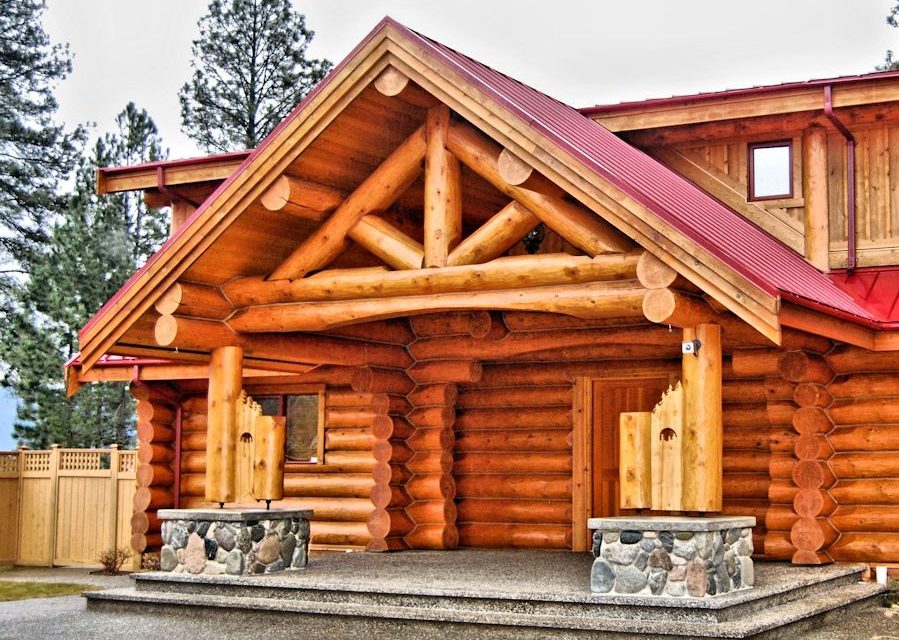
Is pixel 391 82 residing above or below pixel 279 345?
above

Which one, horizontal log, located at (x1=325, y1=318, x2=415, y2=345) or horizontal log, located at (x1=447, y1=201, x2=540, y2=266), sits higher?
horizontal log, located at (x1=447, y1=201, x2=540, y2=266)

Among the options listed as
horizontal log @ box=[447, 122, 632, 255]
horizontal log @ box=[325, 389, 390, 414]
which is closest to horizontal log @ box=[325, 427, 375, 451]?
horizontal log @ box=[325, 389, 390, 414]

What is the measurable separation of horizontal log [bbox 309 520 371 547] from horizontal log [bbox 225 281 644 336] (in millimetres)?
4013

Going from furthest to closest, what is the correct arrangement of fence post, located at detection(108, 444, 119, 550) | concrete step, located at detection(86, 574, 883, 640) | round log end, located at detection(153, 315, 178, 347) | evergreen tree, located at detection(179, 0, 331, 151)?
1. evergreen tree, located at detection(179, 0, 331, 151)
2. fence post, located at detection(108, 444, 119, 550)
3. round log end, located at detection(153, 315, 178, 347)
4. concrete step, located at detection(86, 574, 883, 640)

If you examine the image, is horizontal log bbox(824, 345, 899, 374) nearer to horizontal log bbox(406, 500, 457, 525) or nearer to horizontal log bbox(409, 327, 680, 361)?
horizontal log bbox(409, 327, 680, 361)

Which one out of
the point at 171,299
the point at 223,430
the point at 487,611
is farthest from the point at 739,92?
the point at 487,611

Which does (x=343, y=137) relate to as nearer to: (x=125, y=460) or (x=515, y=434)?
(x=515, y=434)

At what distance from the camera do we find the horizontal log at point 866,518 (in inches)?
592

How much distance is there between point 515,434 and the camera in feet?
57.7

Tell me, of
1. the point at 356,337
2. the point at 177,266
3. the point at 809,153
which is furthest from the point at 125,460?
the point at 809,153

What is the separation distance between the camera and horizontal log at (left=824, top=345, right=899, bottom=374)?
1502 centimetres

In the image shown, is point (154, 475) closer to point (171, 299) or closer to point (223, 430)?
point (223, 430)

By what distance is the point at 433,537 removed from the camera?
683 inches

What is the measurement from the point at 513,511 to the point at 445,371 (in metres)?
→ 2.09
